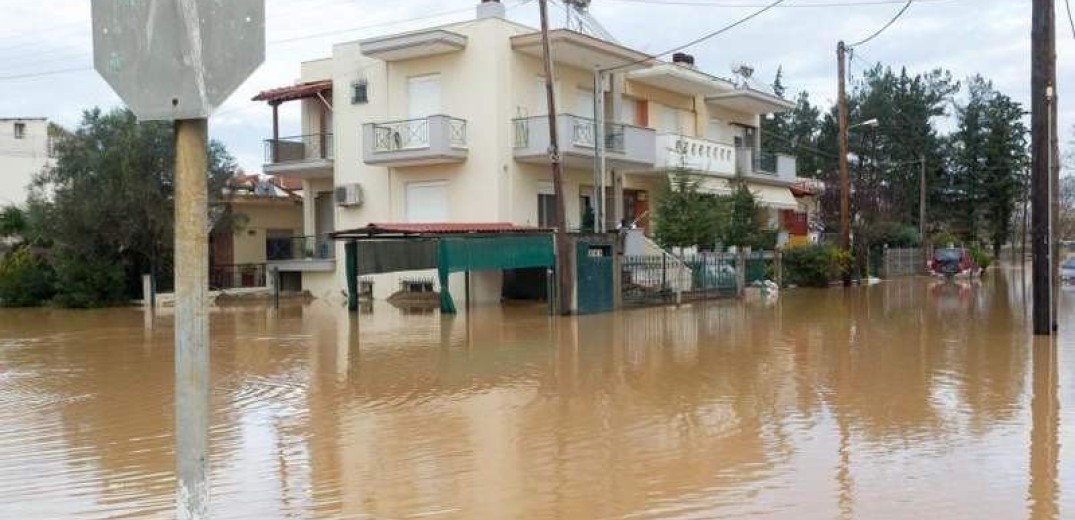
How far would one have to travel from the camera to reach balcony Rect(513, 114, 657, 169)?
93.2 ft

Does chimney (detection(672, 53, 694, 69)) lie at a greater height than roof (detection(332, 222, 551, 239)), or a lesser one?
greater

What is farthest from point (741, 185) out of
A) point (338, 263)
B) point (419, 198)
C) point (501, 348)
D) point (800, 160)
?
point (800, 160)

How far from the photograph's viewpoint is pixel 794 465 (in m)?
7.36

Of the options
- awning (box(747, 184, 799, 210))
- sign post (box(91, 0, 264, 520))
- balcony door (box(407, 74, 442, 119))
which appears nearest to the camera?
sign post (box(91, 0, 264, 520))

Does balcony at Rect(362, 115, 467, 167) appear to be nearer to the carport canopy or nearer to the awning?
the carport canopy

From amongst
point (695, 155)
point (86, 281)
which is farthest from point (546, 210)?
point (86, 281)

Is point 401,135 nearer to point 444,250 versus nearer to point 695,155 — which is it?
point 444,250

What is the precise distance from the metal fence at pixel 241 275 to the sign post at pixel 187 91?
3199cm

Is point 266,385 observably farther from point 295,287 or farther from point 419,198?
point 295,287

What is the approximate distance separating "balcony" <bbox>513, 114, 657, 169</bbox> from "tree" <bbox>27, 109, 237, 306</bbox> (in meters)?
9.69

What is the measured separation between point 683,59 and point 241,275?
60.4ft

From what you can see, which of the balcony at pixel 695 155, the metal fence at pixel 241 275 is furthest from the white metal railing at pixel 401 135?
the balcony at pixel 695 155

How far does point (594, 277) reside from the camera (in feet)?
78.5

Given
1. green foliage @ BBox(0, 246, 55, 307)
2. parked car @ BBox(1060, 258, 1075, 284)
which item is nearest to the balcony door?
green foliage @ BBox(0, 246, 55, 307)
